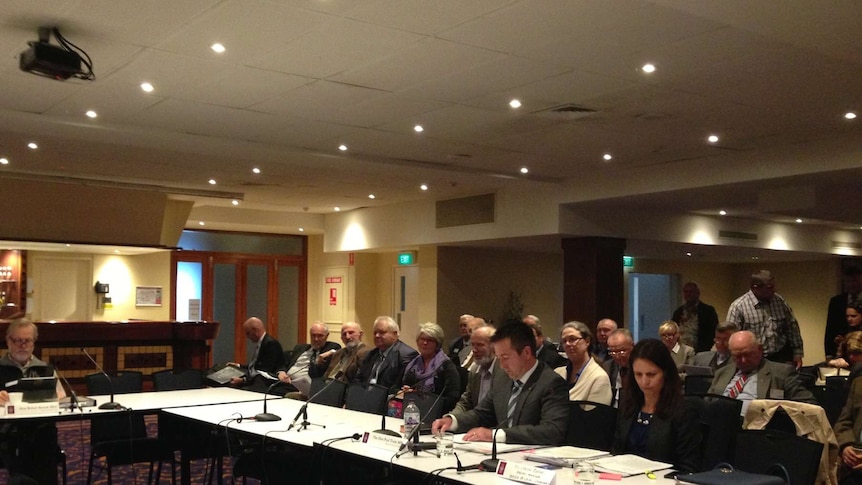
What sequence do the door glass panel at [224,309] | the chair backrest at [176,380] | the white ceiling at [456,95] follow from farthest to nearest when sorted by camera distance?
the door glass panel at [224,309], the chair backrest at [176,380], the white ceiling at [456,95]

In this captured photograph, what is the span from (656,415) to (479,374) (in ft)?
5.76

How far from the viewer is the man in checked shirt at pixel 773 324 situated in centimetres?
775

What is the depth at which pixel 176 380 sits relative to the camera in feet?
25.8

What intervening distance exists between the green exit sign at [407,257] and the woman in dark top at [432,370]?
8.02m

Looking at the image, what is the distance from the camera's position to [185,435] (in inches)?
247

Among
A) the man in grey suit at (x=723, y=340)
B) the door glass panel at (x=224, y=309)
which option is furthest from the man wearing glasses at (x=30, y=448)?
the door glass panel at (x=224, y=309)

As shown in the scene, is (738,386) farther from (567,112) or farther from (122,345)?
(122,345)

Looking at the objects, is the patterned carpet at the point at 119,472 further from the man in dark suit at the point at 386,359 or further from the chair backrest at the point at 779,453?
the chair backrest at the point at 779,453

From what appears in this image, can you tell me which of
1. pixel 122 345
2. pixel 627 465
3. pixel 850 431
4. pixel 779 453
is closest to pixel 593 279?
pixel 122 345

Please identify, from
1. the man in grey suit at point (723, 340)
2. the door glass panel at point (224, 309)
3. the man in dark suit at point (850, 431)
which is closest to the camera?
the man in dark suit at point (850, 431)

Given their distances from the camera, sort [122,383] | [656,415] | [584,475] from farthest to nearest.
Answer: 1. [122,383]
2. [656,415]
3. [584,475]

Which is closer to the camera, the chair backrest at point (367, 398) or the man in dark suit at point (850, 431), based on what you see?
the man in dark suit at point (850, 431)

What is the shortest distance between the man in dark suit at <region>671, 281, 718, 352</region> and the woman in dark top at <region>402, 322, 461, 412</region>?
4.85m

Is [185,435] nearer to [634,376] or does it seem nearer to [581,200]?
[634,376]
